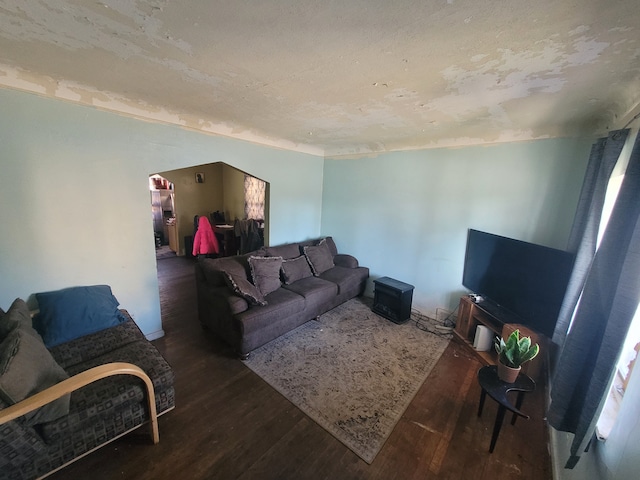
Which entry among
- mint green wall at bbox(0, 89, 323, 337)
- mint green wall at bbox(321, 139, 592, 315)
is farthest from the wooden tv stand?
mint green wall at bbox(0, 89, 323, 337)

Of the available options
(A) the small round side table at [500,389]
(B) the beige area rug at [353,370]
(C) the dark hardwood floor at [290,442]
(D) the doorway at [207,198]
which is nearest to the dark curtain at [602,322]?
(A) the small round side table at [500,389]

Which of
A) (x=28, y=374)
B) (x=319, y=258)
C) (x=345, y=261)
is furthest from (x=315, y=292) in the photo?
(x=28, y=374)

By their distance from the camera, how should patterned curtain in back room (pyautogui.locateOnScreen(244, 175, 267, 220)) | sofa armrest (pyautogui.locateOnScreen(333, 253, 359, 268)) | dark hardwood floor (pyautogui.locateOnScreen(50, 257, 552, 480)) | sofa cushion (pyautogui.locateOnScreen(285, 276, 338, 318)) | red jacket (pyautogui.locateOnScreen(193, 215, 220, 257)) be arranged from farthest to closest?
patterned curtain in back room (pyautogui.locateOnScreen(244, 175, 267, 220))
red jacket (pyautogui.locateOnScreen(193, 215, 220, 257))
sofa armrest (pyautogui.locateOnScreen(333, 253, 359, 268))
sofa cushion (pyautogui.locateOnScreen(285, 276, 338, 318))
dark hardwood floor (pyautogui.locateOnScreen(50, 257, 552, 480))

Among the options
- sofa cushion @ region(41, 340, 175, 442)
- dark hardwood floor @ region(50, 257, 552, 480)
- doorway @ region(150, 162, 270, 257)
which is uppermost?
doorway @ region(150, 162, 270, 257)

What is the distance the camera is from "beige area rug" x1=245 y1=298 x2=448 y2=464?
1.79 metres

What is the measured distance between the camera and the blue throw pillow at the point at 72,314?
6.13ft

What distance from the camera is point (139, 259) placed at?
97.0 inches

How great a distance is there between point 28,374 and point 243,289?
1.45 meters

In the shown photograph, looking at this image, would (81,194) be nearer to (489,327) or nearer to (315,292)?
(315,292)

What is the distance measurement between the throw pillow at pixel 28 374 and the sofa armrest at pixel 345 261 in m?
3.14

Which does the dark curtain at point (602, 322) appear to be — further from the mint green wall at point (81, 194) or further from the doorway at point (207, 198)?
the doorway at point (207, 198)

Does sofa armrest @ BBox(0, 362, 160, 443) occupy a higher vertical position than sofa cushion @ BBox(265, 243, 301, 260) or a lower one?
lower

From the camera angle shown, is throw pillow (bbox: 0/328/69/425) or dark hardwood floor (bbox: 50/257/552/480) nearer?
throw pillow (bbox: 0/328/69/425)

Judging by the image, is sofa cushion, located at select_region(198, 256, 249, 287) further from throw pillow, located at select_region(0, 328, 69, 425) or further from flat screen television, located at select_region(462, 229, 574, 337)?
flat screen television, located at select_region(462, 229, 574, 337)
